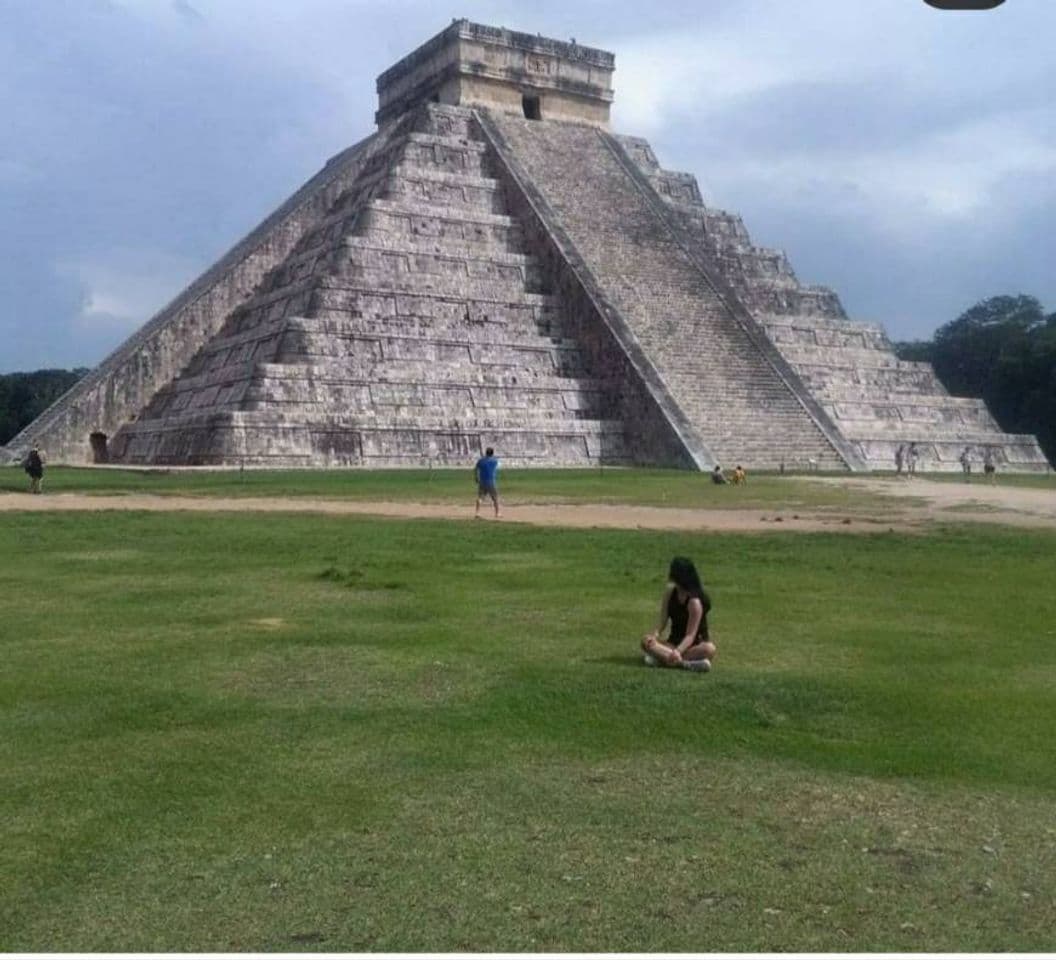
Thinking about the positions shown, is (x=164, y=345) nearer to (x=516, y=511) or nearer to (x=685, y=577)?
(x=516, y=511)

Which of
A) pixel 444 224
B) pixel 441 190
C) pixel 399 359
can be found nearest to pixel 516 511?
pixel 399 359

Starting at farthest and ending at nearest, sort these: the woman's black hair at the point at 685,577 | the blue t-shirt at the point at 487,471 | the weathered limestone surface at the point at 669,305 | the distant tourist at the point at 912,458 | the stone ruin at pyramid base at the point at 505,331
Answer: the distant tourist at the point at 912,458, the weathered limestone surface at the point at 669,305, the stone ruin at pyramid base at the point at 505,331, the blue t-shirt at the point at 487,471, the woman's black hair at the point at 685,577

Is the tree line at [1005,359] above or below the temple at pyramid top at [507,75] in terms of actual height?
below

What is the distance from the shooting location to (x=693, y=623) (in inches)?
279

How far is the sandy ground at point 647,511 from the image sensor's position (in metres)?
15.8

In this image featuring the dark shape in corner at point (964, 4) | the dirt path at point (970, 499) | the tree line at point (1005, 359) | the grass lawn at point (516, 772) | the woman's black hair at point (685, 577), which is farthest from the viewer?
the tree line at point (1005, 359)

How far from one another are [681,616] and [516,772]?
94.3 inches

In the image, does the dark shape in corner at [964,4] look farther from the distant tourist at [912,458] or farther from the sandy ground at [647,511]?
the distant tourist at [912,458]

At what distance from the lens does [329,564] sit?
11195mm

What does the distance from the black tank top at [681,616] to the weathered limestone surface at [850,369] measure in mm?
25671

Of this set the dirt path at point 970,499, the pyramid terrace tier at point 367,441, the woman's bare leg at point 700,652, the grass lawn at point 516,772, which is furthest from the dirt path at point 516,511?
the woman's bare leg at point 700,652

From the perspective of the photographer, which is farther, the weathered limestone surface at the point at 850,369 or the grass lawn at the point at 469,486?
the weathered limestone surface at the point at 850,369

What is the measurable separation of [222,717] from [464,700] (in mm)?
1165

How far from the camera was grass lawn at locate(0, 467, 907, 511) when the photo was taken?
19984 mm
